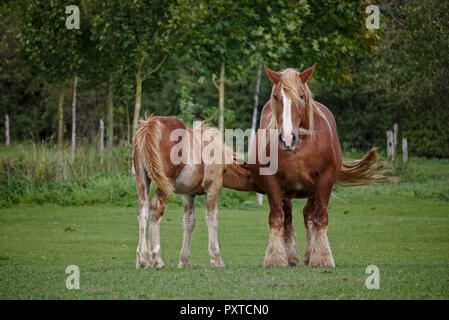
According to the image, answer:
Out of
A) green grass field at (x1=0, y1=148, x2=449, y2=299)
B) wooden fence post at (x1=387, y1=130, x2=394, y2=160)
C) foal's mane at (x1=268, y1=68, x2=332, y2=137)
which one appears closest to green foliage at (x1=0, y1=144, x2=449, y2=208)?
green grass field at (x1=0, y1=148, x2=449, y2=299)

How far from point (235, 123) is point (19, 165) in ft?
82.6

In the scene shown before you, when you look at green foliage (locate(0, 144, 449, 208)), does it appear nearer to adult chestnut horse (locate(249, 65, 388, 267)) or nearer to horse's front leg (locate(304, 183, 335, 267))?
adult chestnut horse (locate(249, 65, 388, 267))

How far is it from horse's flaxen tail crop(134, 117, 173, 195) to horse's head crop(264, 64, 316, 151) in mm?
1519

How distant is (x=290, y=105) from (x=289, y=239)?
218 centimetres

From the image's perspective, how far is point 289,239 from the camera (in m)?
8.92

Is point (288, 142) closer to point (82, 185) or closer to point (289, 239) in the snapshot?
point (289, 239)

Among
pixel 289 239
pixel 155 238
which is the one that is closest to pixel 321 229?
pixel 289 239

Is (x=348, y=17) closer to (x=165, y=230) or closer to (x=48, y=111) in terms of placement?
(x=165, y=230)

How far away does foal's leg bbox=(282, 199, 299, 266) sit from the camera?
886cm

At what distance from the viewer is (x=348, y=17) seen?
1734 cm

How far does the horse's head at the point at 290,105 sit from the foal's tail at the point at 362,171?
1790 millimetres

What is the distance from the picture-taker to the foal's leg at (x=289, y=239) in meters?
8.86

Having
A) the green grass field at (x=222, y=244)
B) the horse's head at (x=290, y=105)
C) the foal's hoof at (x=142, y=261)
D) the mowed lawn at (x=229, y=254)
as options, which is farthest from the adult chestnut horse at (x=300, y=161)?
the foal's hoof at (x=142, y=261)

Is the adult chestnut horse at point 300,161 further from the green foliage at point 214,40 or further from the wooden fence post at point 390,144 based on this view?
the wooden fence post at point 390,144
